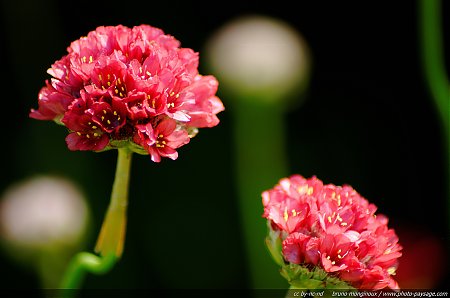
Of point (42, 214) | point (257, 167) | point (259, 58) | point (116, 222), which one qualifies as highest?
point (259, 58)

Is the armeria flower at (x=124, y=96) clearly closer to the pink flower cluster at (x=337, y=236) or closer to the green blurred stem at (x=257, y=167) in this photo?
the pink flower cluster at (x=337, y=236)

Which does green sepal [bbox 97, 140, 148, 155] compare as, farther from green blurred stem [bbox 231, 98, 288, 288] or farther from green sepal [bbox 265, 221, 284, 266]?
green blurred stem [bbox 231, 98, 288, 288]

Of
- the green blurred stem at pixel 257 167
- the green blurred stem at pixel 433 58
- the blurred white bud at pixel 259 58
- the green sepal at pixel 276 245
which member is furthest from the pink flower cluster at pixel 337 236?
the blurred white bud at pixel 259 58

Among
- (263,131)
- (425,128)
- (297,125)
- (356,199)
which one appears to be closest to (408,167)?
(425,128)

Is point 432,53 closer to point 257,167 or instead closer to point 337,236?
point 257,167

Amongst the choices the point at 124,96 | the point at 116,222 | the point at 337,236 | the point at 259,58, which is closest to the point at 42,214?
the point at 259,58

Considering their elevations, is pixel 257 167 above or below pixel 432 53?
below
